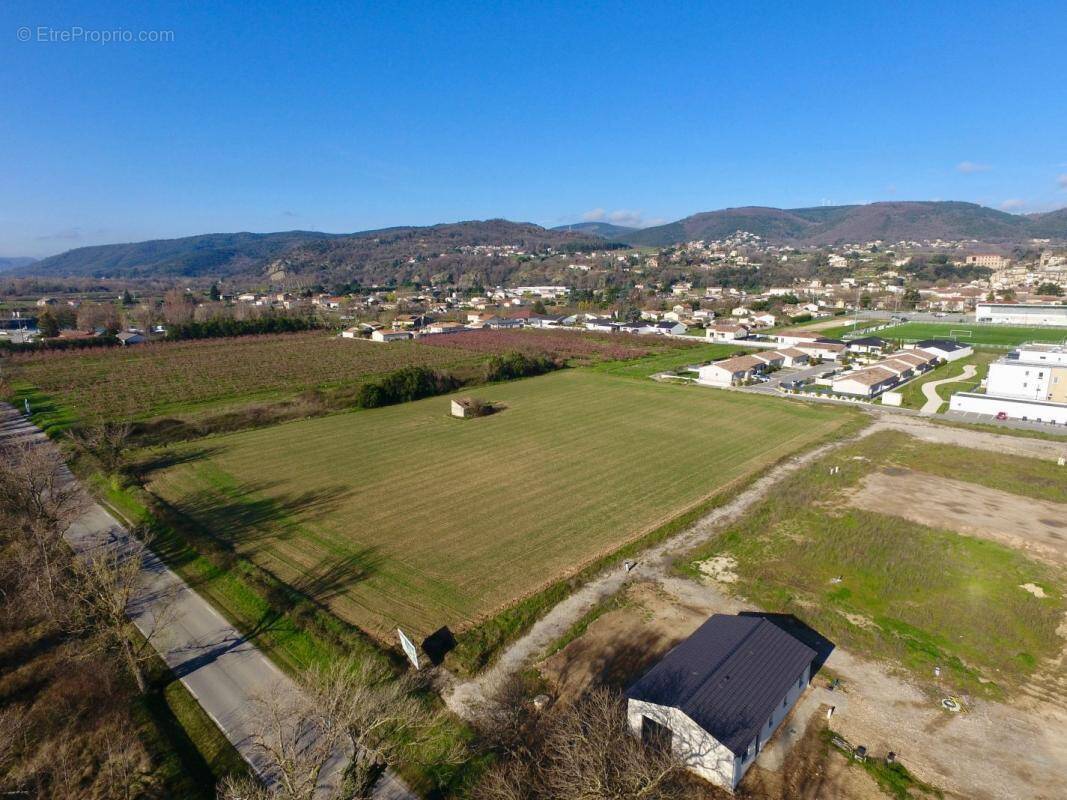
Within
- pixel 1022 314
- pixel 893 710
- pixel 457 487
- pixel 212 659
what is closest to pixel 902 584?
pixel 893 710

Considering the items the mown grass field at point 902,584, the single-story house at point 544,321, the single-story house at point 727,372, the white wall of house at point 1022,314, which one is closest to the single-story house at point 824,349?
the single-story house at point 727,372

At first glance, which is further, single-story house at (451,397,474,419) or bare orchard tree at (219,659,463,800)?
single-story house at (451,397,474,419)

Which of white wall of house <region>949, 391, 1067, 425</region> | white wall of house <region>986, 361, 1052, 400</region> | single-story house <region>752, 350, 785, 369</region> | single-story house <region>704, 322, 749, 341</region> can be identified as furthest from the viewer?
single-story house <region>704, 322, 749, 341</region>

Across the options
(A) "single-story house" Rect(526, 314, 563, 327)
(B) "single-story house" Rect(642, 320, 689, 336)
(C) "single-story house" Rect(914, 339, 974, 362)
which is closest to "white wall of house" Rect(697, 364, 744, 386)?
(C) "single-story house" Rect(914, 339, 974, 362)

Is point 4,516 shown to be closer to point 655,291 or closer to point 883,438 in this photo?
point 883,438

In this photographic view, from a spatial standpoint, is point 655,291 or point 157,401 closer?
point 157,401

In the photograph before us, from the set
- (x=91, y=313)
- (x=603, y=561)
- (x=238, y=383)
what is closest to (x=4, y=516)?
(x=603, y=561)

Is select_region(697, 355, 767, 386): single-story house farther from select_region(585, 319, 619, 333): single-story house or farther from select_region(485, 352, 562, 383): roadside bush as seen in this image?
select_region(585, 319, 619, 333): single-story house
